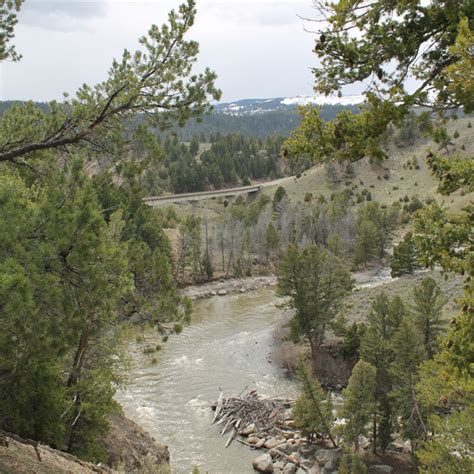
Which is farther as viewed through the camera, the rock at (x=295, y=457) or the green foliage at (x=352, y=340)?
the green foliage at (x=352, y=340)

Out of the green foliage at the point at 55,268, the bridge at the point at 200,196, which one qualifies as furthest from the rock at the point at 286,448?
the bridge at the point at 200,196

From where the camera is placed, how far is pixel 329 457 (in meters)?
19.5

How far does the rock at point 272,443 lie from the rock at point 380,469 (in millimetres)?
4368

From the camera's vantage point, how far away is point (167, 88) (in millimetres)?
8141

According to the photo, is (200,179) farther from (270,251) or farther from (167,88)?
(167,88)

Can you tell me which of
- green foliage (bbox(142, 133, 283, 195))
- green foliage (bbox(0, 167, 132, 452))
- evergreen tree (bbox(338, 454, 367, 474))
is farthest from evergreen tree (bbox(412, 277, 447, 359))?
green foliage (bbox(142, 133, 283, 195))

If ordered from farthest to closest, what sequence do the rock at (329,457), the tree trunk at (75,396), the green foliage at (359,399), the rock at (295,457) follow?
the rock at (295,457) → the rock at (329,457) → the green foliage at (359,399) → the tree trunk at (75,396)

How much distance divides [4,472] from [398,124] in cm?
936

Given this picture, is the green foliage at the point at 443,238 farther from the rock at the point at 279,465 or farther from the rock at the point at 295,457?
the rock at the point at 295,457

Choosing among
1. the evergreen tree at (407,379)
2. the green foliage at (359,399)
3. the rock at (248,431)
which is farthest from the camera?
the rock at (248,431)

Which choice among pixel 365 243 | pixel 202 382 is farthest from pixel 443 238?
pixel 365 243

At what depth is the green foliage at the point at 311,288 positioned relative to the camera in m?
29.5

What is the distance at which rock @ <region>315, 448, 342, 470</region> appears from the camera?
1909 centimetres

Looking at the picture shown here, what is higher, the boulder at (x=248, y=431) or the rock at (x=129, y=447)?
the rock at (x=129, y=447)
